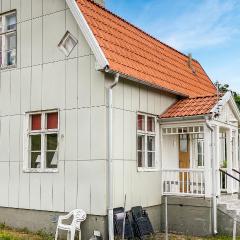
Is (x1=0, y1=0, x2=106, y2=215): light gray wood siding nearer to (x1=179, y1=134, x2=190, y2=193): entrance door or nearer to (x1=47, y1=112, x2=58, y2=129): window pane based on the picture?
(x1=47, y1=112, x2=58, y2=129): window pane

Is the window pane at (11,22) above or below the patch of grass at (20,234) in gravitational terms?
above

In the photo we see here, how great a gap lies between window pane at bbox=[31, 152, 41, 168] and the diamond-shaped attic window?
3.11 metres

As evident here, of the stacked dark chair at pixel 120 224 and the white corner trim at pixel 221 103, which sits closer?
the stacked dark chair at pixel 120 224

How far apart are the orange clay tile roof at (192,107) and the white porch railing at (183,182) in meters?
1.77

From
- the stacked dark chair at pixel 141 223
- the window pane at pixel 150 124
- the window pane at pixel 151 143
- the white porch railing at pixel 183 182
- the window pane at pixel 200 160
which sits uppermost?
the window pane at pixel 150 124

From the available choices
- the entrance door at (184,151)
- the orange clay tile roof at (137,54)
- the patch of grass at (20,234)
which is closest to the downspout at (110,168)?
the orange clay tile roof at (137,54)

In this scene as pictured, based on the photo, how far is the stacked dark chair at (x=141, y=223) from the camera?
40.1 feet

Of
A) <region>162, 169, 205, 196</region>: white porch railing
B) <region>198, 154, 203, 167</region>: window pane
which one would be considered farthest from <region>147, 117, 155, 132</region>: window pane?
<region>198, 154, 203, 167</region>: window pane

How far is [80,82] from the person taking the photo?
40.4ft

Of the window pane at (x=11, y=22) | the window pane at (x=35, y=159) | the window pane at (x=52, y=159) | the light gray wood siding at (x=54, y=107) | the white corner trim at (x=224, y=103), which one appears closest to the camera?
the light gray wood siding at (x=54, y=107)

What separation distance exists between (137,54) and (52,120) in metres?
3.46

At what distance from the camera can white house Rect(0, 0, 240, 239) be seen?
1195cm

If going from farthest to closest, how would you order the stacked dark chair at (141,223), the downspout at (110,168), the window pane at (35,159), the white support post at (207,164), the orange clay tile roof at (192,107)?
the orange clay tile roof at (192,107), the white support post at (207,164), the window pane at (35,159), the stacked dark chair at (141,223), the downspout at (110,168)

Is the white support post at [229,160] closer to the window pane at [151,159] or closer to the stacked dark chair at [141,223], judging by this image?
the window pane at [151,159]
